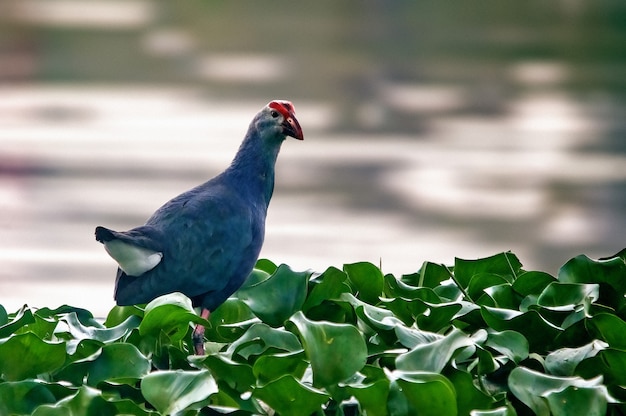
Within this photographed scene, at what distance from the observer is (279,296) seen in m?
2.21

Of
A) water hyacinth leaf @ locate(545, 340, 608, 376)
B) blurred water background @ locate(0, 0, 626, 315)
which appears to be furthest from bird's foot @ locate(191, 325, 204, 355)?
blurred water background @ locate(0, 0, 626, 315)

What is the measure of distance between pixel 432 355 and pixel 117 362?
488 mm

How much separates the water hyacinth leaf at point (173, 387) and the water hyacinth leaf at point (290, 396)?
0.08 meters

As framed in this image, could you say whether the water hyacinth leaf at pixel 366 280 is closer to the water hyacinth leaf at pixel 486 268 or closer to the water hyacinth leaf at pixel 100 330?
the water hyacinth leaf at pixel 486 268

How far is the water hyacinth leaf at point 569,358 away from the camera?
185cm

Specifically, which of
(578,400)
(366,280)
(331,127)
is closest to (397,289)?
(366,280)

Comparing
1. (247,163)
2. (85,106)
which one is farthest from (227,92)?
(247,163)

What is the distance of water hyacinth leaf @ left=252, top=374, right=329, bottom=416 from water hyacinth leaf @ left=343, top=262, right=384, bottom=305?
684 millimetres

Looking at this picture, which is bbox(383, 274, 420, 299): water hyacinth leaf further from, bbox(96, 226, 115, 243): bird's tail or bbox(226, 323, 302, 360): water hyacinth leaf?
bbox(96, 226, 115, 243): bird's tail

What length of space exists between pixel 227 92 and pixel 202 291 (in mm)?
3764

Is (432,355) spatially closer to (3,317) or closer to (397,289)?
(397,289)

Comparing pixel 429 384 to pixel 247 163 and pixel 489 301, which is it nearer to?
pixel 489 301

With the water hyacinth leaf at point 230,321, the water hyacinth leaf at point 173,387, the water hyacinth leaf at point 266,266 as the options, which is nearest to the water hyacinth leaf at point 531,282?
the water hyacinth leaf at point 230,321

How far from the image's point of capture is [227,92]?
625cm
